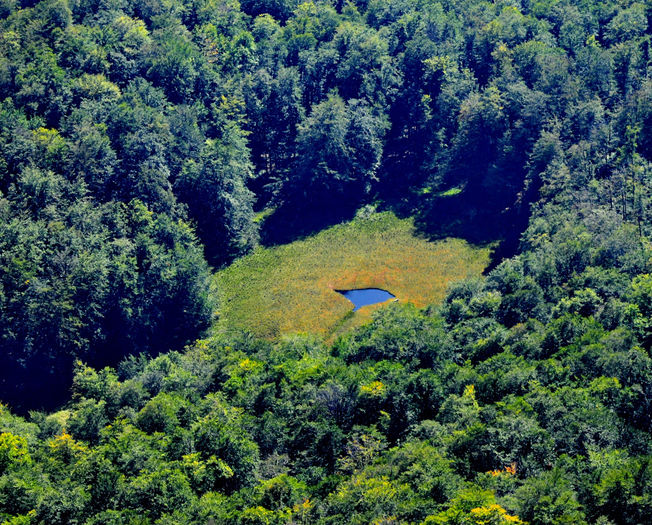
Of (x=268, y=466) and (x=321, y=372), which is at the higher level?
(x=321, y=372)

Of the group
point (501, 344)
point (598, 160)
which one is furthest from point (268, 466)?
point (598, 160)

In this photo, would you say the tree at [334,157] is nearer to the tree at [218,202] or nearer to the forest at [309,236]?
the forest at [309,236]

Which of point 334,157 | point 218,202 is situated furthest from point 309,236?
point 218,202

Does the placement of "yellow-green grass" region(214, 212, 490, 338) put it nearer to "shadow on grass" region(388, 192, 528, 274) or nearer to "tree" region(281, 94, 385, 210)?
"shadow on grass" region(388, 192, 528, 274)

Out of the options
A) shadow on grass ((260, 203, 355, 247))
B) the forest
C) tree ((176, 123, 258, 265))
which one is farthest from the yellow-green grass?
tree ((176, 123, 258, 265))

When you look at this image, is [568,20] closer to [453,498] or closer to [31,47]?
[31,47]

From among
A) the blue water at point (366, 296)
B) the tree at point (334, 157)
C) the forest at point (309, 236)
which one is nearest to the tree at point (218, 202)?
the forest at point (309, 236)
